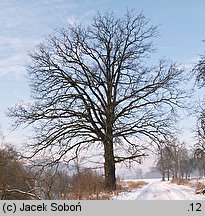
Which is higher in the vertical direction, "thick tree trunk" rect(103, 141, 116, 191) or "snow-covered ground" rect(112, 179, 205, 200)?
"thick tree trunk" rect(103, 141, 116, 191)

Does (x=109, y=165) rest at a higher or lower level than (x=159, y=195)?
higher

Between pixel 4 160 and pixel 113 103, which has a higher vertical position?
pixel 113 103

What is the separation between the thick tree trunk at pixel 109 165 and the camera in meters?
22.6

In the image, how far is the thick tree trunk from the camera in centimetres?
2258

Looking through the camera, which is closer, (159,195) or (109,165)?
(159,195)

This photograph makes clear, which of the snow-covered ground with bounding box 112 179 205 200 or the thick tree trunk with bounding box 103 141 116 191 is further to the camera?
the thick tree trunk with bounding box 103 141 116 191

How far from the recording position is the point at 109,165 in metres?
22.8

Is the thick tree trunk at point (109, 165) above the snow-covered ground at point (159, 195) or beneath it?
above

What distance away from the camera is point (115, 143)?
22781 mm

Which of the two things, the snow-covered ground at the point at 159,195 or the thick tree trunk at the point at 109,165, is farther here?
the thick tree trunk at the point at 109,165

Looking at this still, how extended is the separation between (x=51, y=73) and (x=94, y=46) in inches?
138
